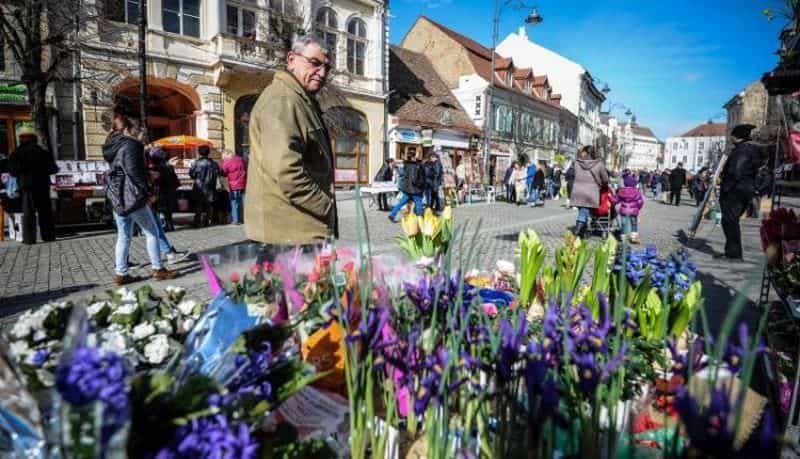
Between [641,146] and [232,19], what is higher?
[641,146]

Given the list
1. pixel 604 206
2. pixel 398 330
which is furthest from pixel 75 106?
pixel 398 330

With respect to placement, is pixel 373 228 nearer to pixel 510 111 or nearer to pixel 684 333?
pixel 684 333

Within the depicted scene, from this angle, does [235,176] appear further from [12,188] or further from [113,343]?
[113,343]

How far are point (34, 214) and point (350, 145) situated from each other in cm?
1549

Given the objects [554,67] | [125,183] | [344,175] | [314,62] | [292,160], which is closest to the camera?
[292,160]

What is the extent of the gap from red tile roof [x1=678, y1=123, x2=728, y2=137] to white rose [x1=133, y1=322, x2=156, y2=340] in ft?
432

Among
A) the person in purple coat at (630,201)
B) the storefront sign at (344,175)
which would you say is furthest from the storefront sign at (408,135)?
the person in purple coat at (630,201)

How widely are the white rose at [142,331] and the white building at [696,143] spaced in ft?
412

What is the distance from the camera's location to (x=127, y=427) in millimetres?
627

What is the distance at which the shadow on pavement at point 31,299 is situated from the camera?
13.2 feet

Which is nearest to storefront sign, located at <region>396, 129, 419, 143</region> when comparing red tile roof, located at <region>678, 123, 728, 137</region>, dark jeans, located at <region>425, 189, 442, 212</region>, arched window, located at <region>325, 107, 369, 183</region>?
arched window, located at <region>325, 107, 369, 183</region>

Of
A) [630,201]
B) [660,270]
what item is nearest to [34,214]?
[660,270]

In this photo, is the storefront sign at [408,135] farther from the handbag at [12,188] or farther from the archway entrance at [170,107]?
the handbag at [12,188]

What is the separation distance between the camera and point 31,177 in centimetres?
741
